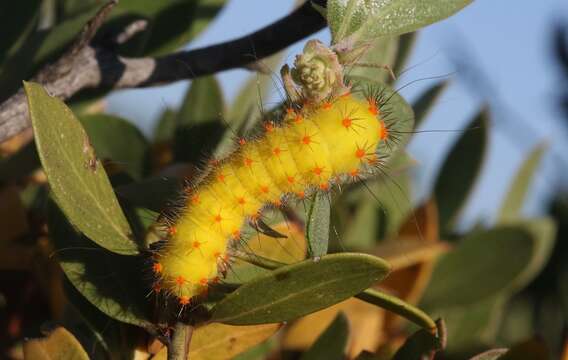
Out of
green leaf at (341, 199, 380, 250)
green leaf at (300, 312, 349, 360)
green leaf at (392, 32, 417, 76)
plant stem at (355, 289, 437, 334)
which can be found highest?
green leaf at (392, 32, 417, 76)

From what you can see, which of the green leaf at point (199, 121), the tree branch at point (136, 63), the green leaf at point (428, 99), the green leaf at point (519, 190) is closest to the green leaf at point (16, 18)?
the tree branch at point (136, 63)

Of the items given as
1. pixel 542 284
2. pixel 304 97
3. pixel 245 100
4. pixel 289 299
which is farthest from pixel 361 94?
pixel 542 284

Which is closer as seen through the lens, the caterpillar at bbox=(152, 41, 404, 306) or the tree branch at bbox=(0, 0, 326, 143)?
the caterpillar at bbox=(152, 41, 404, 306)

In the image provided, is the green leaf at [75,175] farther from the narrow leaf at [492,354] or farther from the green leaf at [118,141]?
the green leaf at [118,141]

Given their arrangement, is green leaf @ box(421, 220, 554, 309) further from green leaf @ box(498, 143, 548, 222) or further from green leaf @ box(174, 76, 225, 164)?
green leaf @ box(174, 76, 225, 164)

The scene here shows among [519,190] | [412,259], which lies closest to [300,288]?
[412,259]

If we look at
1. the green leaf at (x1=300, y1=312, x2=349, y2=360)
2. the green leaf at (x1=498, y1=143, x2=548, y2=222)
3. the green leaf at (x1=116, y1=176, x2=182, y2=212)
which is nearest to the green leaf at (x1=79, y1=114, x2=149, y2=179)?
the green leaf at (x1=116, y1=176, x2=182, y2=212)
